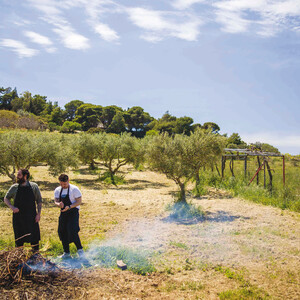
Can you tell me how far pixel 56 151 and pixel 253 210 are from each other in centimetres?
1066

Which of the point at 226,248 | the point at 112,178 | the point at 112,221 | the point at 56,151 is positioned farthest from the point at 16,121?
the point at 226,248

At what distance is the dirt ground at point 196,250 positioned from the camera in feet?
16.5

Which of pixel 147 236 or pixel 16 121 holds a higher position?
pixel 16 121

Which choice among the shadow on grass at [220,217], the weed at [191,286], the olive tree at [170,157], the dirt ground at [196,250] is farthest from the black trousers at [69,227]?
the olive tree at [170,157]

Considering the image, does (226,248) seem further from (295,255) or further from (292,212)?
(292,212)

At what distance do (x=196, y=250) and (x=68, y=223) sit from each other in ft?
10.4

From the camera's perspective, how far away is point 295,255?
6.81m

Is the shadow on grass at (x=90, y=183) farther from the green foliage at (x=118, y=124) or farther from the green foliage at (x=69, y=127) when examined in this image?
the green foliage at (x=118, y=124)

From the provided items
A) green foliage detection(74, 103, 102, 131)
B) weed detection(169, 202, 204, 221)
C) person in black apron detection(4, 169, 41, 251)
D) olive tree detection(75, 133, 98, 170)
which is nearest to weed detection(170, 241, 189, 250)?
weed detection(169, 202, 204, 221)

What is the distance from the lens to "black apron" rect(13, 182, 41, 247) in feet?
18.3

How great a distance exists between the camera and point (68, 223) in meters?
5.84

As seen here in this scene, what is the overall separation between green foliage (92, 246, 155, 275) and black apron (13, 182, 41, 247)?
1430 mm

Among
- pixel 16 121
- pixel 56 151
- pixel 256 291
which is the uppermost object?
pixel 16 121

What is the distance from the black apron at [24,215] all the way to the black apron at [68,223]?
0.56 metres
